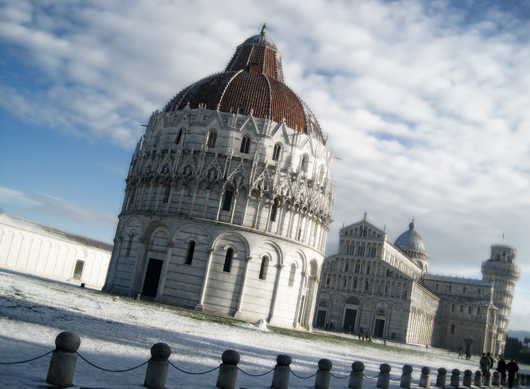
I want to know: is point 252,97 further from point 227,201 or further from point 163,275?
point 163,275

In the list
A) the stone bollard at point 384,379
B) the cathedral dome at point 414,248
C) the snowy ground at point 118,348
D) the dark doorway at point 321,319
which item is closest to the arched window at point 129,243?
the snowy ground at point 118,348

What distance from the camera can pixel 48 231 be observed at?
78.4 m

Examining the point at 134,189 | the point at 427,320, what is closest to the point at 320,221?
the point at 134,189

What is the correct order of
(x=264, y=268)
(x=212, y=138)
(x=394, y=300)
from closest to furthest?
1. (x=264, y=268)
2. (x=212, y=138)
3. (x=394, y=300)

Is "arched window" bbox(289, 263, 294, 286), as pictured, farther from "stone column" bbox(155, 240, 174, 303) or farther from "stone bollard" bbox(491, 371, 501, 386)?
"stone bollard" bbox(491, 371, 501, 386)

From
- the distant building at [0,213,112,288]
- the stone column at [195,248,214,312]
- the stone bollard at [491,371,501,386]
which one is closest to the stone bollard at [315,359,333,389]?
the stone bollard at [491,371,501,386]

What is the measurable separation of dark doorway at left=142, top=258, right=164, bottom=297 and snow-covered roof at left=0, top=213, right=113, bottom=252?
138 feet

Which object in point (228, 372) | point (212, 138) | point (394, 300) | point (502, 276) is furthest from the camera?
point (502, 276)

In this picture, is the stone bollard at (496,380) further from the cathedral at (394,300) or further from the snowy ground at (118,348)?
the cathedral at (394,300)

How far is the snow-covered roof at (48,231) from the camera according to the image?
238ft

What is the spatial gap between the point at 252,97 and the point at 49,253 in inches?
1957

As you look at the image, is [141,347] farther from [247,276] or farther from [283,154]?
[283,154]

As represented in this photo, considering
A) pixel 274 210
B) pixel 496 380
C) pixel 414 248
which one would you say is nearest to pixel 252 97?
pixel 274 210

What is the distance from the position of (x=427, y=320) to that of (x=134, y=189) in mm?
68255
